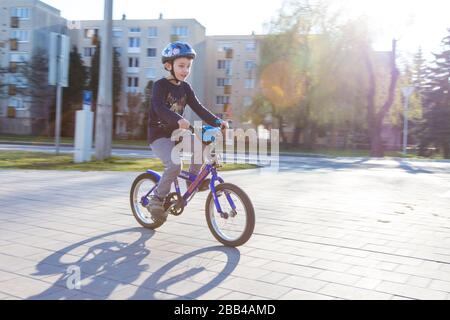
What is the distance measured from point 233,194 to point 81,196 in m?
3.94

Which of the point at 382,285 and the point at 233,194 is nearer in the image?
the point at 382,285

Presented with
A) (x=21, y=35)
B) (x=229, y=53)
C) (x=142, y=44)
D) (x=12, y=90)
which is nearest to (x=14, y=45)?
(x=21, y=35)

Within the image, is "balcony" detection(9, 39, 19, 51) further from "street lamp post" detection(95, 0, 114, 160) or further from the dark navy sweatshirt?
the dark navy sweatshirt

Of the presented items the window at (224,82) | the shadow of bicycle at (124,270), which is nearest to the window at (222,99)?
the window at (224,82)

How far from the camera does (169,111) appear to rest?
473cm

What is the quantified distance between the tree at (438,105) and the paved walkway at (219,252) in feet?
123

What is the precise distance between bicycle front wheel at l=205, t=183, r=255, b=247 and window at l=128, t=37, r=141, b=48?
5798 cm

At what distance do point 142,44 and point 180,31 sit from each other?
5058mm

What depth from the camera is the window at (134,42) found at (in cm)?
6012

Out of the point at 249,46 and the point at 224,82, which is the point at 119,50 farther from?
the point at 249,46

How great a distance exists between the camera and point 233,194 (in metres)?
4.71

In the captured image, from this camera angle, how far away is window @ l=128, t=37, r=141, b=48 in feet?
197
